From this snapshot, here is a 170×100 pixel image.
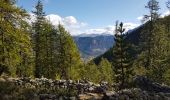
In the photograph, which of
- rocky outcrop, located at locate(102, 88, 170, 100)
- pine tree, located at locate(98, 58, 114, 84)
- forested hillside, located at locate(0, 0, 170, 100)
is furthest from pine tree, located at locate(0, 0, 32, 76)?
pine tree, located at locate(98, 58, 114, 84)

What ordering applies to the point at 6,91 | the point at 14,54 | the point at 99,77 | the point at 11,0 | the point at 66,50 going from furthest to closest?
the point at 99,77, the point at 66,50, the point at 11,0, the point at 14,54, the point at 6,91

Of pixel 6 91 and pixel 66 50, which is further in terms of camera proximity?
pixel 66 50

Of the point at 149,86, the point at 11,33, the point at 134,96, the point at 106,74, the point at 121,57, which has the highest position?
the point at 11,33

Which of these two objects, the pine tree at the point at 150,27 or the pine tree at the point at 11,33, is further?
the pine tree at the point at 150,27

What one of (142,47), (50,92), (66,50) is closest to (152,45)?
(142,47)

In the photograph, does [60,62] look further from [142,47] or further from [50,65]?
[142,47]

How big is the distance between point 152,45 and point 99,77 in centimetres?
2410

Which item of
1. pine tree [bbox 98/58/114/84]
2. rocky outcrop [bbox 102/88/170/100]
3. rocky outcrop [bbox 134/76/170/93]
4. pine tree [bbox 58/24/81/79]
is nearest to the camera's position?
rocky outcrop [bbox 102/88/170/100]

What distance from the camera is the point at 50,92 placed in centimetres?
1602

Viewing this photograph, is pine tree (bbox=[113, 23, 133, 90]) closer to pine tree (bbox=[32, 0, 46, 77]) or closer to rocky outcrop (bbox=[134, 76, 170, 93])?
pine tree (bbox=[32, 0, 46, 77])

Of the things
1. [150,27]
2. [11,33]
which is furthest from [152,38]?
[11,33]

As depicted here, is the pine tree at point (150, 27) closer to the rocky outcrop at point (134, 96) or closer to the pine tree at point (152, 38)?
the pine tree at point (152, 38)

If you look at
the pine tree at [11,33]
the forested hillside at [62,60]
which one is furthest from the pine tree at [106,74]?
the pine tree at [11,33]

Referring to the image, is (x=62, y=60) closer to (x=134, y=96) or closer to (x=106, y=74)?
(x=106, y=74)
